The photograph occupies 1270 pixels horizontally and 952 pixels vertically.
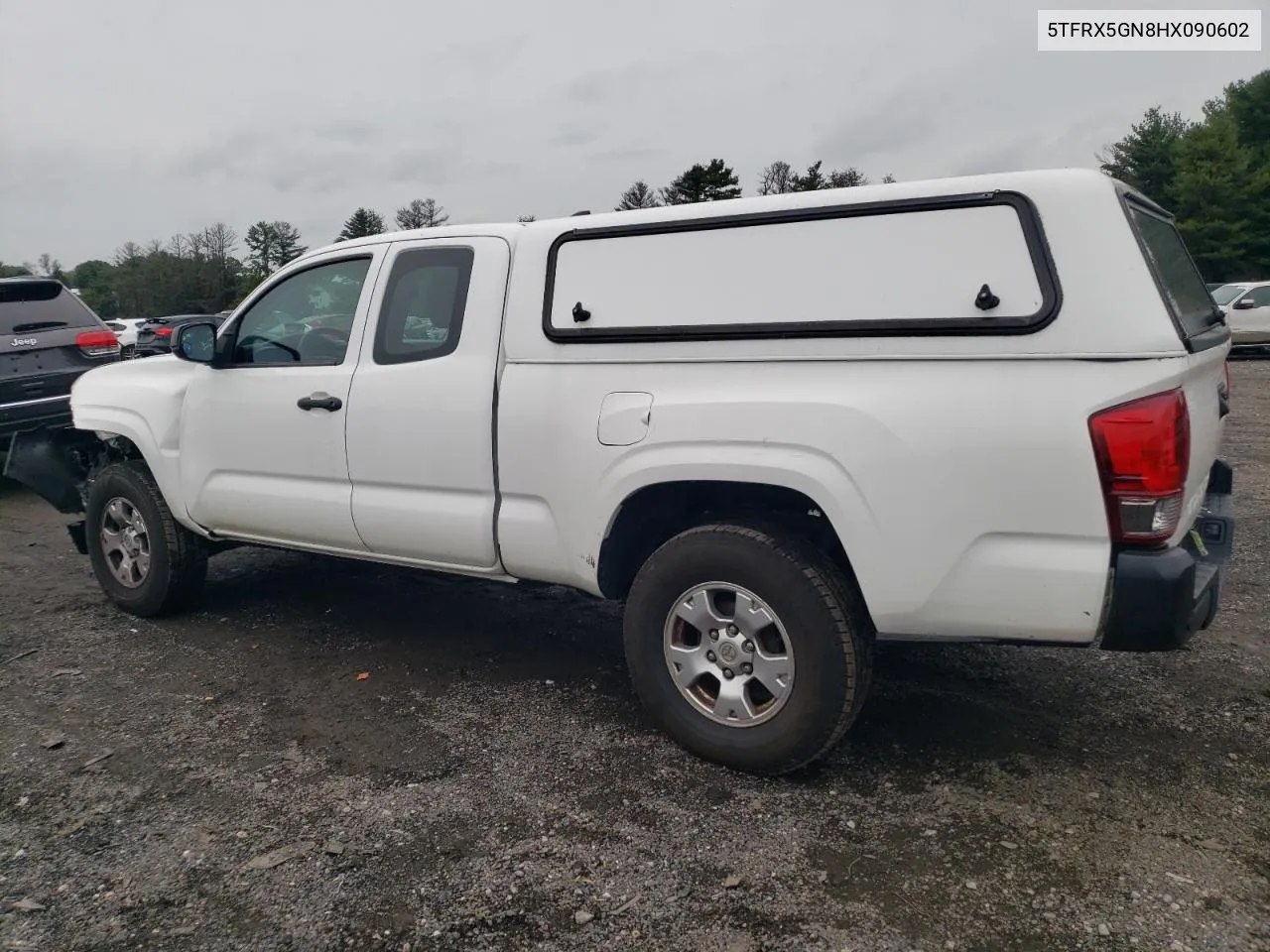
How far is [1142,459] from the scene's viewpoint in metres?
2.63

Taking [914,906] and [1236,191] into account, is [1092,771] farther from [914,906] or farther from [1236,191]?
[1236,191]

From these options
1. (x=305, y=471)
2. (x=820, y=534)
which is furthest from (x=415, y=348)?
(x=820, y=534)

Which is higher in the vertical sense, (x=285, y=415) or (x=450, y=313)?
(x=450, y=313)

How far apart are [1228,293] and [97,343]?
19661mm

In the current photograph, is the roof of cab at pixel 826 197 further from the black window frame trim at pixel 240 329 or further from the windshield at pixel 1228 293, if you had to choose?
the windshield at pixel 1228 293

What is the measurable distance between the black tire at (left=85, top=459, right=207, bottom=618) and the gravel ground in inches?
11.3

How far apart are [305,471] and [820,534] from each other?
2.36 m

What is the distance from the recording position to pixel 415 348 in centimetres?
406

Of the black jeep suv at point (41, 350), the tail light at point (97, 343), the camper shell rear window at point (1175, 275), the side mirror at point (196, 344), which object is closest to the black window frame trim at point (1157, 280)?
the camper shell rear window at point (1175, 275)

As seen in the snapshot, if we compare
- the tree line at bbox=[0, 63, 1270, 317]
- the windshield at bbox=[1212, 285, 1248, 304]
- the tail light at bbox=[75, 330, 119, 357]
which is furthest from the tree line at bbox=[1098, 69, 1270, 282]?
the tail light at bbox=[75, 330, 119, 357]

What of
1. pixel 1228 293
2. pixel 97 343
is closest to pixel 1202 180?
pixel 1228 293

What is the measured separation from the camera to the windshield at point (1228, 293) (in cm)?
1858

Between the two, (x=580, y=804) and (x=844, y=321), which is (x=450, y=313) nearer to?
(x=844, y=321)

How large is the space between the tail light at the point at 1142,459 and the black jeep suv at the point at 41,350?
780cm
